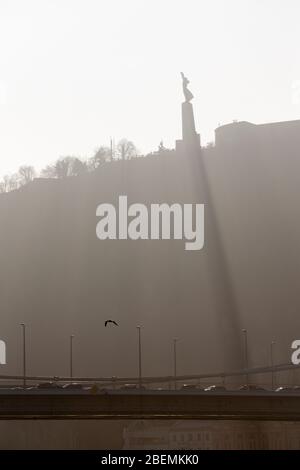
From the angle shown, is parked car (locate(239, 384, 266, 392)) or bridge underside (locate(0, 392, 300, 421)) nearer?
bridge underside (locate(0, 392, 300, 421))

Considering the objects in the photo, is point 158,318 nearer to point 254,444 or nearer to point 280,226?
point 280,226

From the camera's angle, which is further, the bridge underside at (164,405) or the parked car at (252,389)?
the parked car at (252,389)

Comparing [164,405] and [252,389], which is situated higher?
[252,389]

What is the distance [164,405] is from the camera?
80.7 metres

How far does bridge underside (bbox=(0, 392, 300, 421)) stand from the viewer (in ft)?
262

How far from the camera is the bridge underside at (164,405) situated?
79812 mm

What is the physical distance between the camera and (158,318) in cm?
16612

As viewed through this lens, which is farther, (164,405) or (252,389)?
(252,389)

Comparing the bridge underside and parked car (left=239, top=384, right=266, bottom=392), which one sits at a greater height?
parked car (left=239, top=384, right=266, bottom=392)

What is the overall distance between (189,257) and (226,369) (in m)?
27.5

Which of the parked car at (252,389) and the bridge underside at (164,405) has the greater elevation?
the parked car at (252,389)
